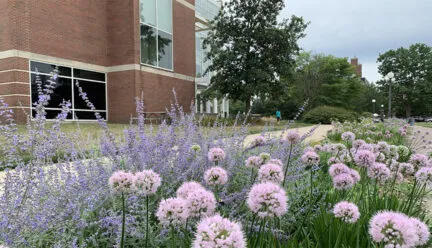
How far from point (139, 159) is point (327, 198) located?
5.58 ft

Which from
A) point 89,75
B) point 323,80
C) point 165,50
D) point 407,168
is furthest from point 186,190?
point 323,80

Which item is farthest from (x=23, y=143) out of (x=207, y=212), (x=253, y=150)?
(x=253, y=150)

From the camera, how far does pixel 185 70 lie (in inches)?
926

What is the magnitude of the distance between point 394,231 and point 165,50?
21.2 metres

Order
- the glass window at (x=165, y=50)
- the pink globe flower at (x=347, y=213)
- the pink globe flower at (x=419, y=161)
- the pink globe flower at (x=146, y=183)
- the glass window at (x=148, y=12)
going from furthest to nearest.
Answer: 1. the glass window at (x=165, y=50)
2. the glass window at (x=148, y=12)
3. the pink globe flower at (x=419, y=161)
4. the pink globe flower at (x=347, y=213)
5. the pink globe flower at (x=146, y=183)

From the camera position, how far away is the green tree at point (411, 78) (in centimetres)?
5444

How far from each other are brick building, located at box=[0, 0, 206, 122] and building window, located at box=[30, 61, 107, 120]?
0.05m

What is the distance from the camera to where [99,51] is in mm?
18703

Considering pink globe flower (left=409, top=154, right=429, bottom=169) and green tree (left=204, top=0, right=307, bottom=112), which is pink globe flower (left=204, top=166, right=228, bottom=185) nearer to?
pink globe flower (left=409, top=154, right=429, bottom=169)

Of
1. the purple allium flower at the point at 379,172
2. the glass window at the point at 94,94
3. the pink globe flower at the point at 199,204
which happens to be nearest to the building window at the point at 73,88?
the glass window at the point at 94,94

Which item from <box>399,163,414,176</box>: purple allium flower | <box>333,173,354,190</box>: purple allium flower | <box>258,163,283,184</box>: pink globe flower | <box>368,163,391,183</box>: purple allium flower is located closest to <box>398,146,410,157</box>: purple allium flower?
<box>399,163,414,176</box>: purple allium flower

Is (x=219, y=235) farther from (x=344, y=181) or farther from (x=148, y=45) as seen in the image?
(x=148, y=45)

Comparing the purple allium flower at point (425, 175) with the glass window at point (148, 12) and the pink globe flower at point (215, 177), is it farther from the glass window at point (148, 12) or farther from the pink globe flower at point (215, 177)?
the glass window at point (148, 12)

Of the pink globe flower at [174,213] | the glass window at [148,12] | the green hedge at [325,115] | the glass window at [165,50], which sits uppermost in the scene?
the glass window at [148,12]
